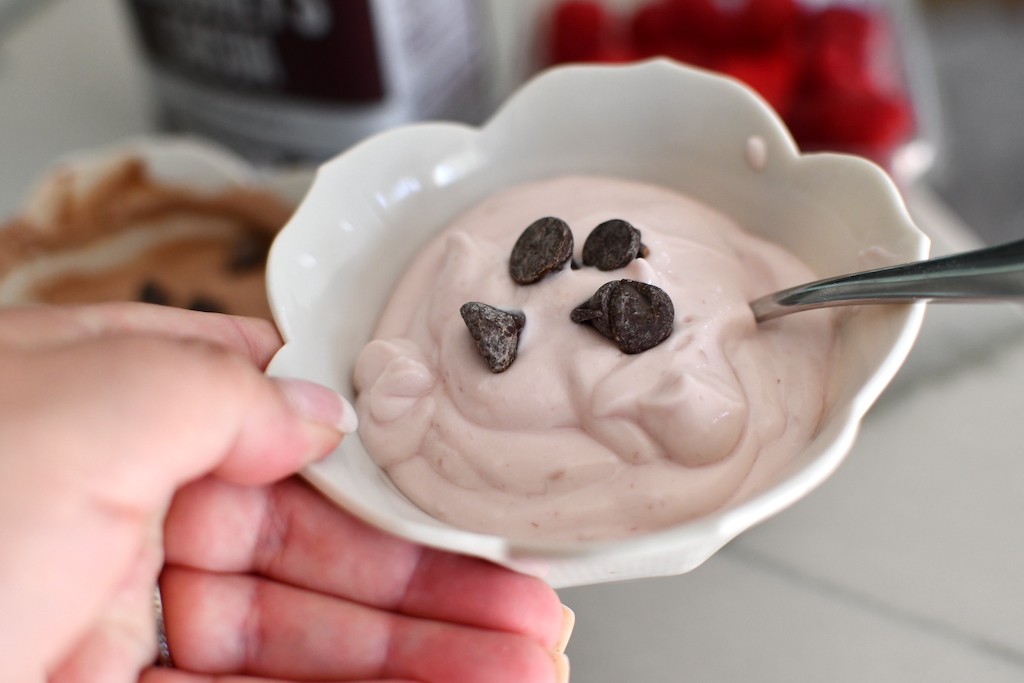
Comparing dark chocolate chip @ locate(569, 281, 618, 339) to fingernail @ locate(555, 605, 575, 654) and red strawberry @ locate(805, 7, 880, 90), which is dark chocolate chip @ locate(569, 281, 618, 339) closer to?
fingernail @ locate(555, 605, 575, 654)

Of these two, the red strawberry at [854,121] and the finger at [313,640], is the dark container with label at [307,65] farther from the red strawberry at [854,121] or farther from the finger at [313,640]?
the finger at [313,640]

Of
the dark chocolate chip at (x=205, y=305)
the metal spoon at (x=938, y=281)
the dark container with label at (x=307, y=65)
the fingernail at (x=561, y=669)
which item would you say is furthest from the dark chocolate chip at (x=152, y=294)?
the metal spoon at (x=938, y=281)

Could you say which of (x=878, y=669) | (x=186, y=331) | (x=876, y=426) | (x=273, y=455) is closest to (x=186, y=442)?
(x=273, y=455)

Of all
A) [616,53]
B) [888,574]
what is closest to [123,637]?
[888,574]

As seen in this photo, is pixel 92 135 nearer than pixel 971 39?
Yes

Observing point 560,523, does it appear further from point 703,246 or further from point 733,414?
point 703,246

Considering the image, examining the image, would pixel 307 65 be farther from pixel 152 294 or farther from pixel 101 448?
pixel 101 448
